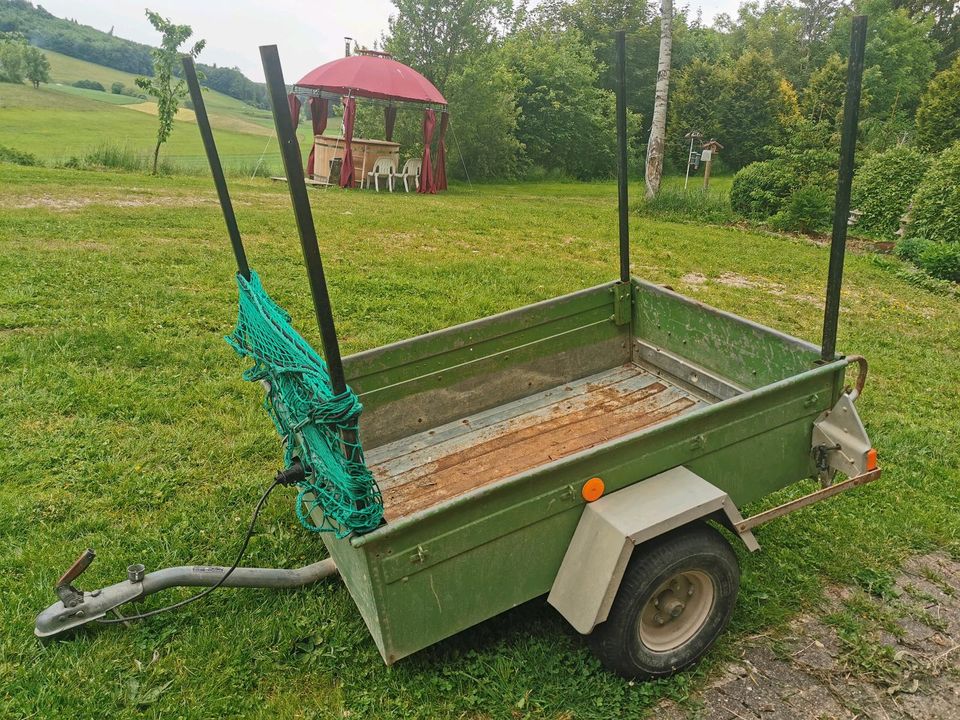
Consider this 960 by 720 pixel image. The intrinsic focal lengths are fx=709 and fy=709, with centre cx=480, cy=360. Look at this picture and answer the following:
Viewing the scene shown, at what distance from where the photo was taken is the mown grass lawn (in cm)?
265

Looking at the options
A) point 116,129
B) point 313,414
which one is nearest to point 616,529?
point 313,414

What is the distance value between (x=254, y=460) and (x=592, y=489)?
2453 millimetres

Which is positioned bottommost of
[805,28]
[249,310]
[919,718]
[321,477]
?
[919,718]

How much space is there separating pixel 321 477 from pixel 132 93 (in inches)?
2435

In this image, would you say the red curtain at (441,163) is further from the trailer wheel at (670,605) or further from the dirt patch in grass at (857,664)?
the trailer wheel at (670,605)

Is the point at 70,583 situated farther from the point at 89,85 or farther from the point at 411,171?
the point at 89,85

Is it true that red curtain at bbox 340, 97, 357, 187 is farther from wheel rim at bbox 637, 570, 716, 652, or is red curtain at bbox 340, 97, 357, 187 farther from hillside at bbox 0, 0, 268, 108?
hillside at bbox 0, 0, 268, 108

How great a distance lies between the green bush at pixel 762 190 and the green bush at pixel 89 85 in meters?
56.6

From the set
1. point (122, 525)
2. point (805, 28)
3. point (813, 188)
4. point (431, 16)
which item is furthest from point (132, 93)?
point (122, 525)

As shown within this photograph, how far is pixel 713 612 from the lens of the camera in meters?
2.74

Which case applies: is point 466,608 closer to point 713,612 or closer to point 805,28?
point 713,612

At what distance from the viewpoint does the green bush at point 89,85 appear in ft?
184

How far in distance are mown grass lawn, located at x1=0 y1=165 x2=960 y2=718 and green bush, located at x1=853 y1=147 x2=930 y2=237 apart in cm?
295

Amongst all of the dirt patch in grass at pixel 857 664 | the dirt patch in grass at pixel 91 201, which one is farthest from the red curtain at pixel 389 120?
the dirt patch in grass at pixel 857 664
